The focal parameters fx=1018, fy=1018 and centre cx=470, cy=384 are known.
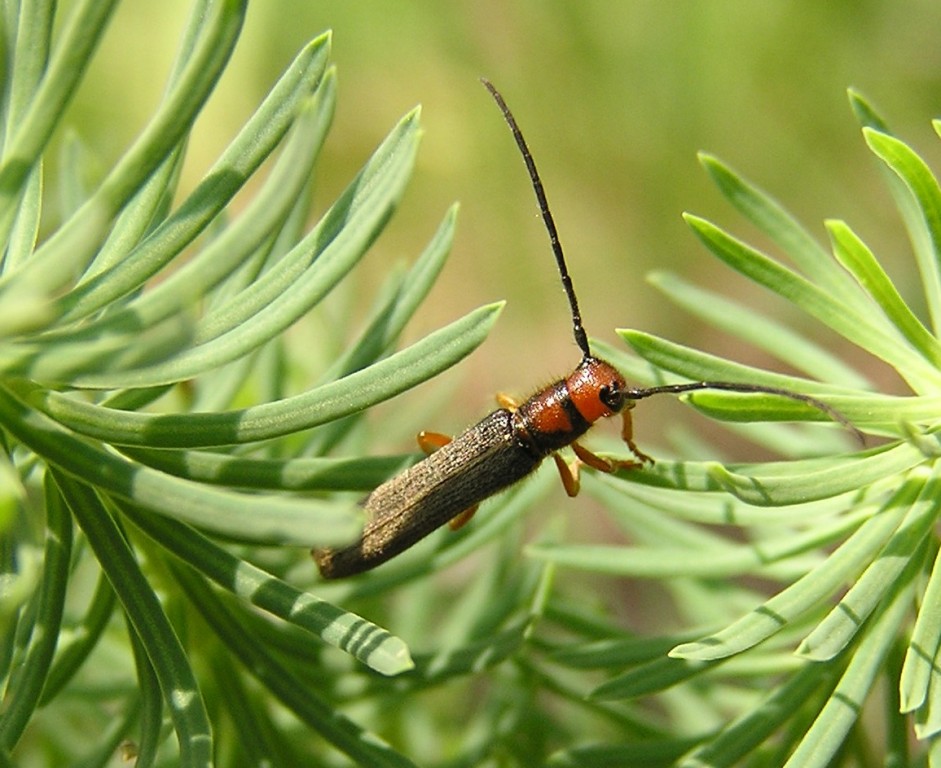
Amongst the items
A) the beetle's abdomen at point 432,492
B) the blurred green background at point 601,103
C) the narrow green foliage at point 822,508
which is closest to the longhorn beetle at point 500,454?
the beetle's abdomen at point 432,492

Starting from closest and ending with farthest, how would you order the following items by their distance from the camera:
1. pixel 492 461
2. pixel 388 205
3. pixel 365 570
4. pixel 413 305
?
pixel 388 205 → pixel 413 305 → pixel 365 570 → pixel 492 461

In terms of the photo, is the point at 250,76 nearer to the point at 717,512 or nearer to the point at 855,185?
the point at 855,185

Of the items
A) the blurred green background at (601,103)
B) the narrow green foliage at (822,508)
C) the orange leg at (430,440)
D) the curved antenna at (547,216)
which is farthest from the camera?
the blurred green background at (601,103)

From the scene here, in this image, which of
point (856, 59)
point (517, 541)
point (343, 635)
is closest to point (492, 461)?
point (517, 541)

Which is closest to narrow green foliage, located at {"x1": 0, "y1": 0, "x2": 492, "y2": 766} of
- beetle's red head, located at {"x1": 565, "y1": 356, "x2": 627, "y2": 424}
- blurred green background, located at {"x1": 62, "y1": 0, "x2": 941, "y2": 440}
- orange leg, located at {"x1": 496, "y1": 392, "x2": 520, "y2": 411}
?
beetle's red head, located at {"x1": 565, "y1": 356, "x2": 627, "y2": 424}

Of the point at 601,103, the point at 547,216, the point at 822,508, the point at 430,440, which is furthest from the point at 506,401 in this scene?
the point at 601,103

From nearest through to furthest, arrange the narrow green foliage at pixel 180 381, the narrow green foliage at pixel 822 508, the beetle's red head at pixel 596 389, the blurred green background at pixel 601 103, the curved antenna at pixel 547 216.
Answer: the narrow green foliage at pixel 180 381 < the narrow green foliage at pixel 822 508 < the curved antenna at pixel 547 216 < the beetle's red head at pixel 596 389 < the blurred green background at pixel 601 103

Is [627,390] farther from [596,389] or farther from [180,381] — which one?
[180,381]

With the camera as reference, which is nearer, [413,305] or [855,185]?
[413,305]

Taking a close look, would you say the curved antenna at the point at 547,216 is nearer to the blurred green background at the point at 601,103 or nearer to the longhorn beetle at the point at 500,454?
the longhorn beetle at the point at 500,454
